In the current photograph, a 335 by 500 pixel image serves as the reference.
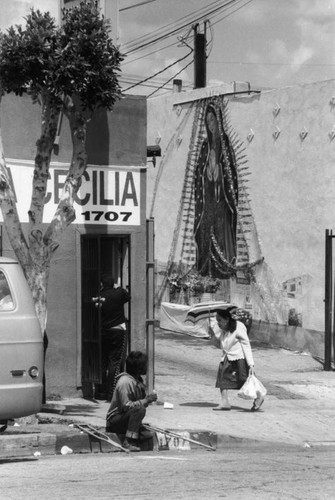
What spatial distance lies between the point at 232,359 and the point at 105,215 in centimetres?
283

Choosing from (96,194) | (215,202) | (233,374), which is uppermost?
(215,202)

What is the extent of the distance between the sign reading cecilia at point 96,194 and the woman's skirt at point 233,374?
104 inches

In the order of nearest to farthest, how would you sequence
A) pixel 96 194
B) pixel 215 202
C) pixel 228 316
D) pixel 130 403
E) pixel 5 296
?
pixel 5 296 → pixel 130 403 → pixel 228 316 → pixel 96 194 → pixel 215 202

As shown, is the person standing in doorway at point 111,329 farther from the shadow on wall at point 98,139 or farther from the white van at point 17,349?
the white van at point 17,349

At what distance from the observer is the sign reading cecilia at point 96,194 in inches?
576

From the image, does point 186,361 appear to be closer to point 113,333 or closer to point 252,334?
point 252,334

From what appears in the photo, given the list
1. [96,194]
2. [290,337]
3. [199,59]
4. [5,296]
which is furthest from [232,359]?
[199,59]

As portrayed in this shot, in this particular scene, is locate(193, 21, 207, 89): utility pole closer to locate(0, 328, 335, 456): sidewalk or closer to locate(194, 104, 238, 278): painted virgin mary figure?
locate(194, 104, 238, 278): painted virgin mary figure

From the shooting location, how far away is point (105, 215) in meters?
15.2

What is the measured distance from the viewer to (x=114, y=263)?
52.7 ft

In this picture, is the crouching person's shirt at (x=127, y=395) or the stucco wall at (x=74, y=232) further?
the stucco wall at (x=74, y=232)

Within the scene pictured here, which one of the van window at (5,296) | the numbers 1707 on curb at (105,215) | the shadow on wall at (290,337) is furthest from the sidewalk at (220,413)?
the numbers 1707 on curb at (105,215)

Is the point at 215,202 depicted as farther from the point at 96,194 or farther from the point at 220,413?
the point at 220,413

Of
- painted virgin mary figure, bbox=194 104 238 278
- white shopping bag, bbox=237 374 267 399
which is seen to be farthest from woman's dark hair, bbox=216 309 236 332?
painted virgin mary figure, bbox=194 104 238 278
